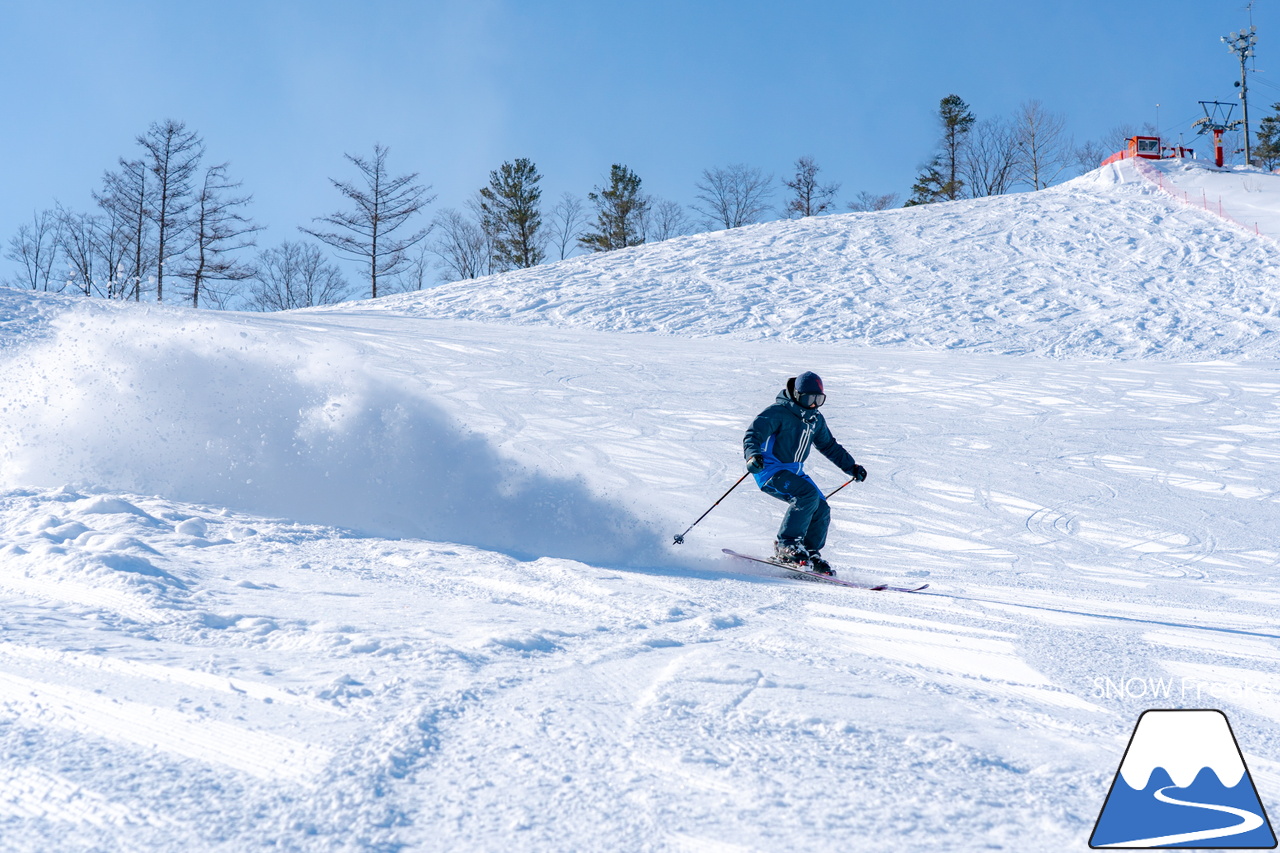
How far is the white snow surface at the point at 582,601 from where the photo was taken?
223 centimetres

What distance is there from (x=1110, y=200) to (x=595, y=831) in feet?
122

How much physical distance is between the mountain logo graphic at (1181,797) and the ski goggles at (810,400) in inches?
148

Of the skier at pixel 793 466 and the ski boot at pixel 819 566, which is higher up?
the skier at pixel 793 466

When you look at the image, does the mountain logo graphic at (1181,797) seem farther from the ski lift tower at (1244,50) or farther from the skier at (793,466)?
the ski lift tower at (1244,50)

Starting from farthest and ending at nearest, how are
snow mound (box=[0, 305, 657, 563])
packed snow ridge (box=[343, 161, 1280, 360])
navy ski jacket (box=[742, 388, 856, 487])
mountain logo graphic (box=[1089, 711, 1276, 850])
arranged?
1. packed snow ridge (box=[343, 161, 1280, 360])
2. snow mound (box=[0, 305, 657, 563])
3. navy ski jacket (box=[742, 388, 856, 487])
4. mountain logo graphic (box=[1089, 711, 1276, 850])

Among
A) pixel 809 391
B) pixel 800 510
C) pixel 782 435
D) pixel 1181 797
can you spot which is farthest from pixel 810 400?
pixel 1181 797

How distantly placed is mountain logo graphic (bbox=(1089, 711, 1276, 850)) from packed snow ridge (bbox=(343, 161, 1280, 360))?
17834 mm

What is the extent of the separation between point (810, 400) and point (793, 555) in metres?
1.18

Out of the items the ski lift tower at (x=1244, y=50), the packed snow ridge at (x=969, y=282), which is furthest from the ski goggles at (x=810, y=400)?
the ski lift tower at (x=1244, y=50)

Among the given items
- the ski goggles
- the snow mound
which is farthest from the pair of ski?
the ski goggles

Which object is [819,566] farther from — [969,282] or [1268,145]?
[1268,145]

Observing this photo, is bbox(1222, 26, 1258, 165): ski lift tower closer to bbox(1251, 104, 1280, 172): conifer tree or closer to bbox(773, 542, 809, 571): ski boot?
bbox(1251, 104, 1280, 172): conifer tree

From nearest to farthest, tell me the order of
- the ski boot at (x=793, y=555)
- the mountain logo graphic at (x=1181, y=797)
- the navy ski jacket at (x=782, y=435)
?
the mountain logo graphic at (x=1181, y=797)
the ski boot at (x=793, y=555)
the navy ski jacket at (x=782, y=435)

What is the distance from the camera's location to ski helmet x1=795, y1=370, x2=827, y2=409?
634cm
